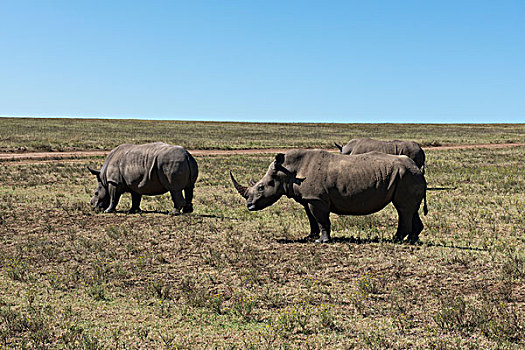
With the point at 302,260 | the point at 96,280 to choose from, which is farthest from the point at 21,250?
the point at 302,260

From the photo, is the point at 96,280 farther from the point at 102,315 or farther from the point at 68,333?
the point at 68,333

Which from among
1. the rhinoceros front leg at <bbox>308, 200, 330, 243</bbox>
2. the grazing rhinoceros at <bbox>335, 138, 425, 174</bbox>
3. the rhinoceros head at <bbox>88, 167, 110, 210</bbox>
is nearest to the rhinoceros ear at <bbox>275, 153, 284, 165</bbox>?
the rhinoceros front leg at <bbox>308, 200, 330, 243</bbox>

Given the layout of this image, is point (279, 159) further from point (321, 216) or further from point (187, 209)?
point (187, 209)

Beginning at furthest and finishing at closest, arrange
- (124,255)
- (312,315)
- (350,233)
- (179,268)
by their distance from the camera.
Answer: (350,233)
(124,255)
(179,268)
(312,315)

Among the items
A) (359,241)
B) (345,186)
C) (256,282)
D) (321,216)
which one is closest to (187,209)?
(321,216)

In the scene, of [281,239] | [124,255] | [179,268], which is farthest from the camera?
[281,239]

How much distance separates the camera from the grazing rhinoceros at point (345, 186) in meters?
9.98

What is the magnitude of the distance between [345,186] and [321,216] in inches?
31.8

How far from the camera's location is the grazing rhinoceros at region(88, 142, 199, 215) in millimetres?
13992

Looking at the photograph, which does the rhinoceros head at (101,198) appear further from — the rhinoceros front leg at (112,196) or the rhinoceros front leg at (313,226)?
the rhinoceros front leg at (313,226)

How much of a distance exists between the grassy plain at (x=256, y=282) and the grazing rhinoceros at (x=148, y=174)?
760 mm

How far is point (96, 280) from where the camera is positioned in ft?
26.8

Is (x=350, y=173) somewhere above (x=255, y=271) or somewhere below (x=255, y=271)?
above

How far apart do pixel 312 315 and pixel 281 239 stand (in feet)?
14.9
